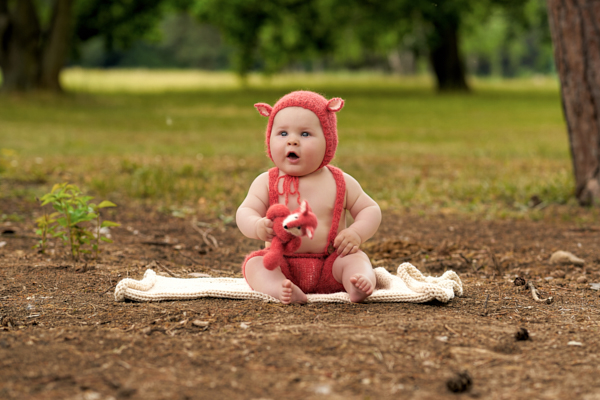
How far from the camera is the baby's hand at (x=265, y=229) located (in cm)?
315

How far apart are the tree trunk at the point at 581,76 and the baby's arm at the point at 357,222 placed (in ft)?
9.92

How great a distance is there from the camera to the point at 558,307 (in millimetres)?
3234

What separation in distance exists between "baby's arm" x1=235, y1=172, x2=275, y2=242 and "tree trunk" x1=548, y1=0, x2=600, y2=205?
3.37 metres

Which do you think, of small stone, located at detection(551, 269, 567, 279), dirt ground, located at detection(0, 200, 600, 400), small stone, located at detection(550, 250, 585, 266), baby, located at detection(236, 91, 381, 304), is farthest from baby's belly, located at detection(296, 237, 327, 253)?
small stone, located at detection(550, 250, 585, 266)

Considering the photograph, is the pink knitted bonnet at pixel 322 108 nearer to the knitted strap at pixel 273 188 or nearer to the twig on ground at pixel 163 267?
the knitted strap at pixel 273 188

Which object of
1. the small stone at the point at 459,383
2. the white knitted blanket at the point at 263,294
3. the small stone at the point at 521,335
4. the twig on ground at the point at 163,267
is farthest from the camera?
the twig on ground at the point at 163,267

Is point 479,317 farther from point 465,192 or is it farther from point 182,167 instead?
point 182,167

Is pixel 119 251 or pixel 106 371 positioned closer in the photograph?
pixel 106 371

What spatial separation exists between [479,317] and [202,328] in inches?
48.1

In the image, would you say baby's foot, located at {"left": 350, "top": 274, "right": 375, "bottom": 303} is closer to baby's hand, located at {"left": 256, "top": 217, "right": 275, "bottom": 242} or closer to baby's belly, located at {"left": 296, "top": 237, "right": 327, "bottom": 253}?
baby's belly, located at {"left": 296, "top": 237, "right": 327, "bottom": 253}

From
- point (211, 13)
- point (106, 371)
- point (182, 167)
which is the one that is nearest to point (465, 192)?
point (182, 167)

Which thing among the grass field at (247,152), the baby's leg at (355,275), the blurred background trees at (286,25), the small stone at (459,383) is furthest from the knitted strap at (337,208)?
the blurred background trees at (286,25)

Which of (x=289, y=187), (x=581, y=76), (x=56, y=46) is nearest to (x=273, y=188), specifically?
(x=289, y=187)

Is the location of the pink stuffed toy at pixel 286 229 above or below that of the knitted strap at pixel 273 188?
below
